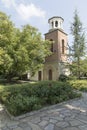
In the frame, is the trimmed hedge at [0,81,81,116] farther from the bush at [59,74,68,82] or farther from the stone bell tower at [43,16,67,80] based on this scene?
the stone bell tower at [43,16,67,80]

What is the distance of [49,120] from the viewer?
5426mm

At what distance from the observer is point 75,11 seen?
60.9ft

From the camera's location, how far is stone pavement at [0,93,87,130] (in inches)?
193

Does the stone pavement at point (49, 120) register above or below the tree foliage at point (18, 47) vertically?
below

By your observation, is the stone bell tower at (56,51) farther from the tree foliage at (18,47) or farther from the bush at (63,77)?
the tree foliage at (18,47)

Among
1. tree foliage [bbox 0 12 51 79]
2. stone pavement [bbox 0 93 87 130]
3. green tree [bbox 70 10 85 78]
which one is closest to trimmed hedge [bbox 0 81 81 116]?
stone pavement [bbox 0 93 87 130]

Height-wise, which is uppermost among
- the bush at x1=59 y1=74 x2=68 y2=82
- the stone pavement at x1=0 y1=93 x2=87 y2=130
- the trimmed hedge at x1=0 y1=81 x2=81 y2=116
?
the bush at x1=59 y1=74 x2=68 y2=82

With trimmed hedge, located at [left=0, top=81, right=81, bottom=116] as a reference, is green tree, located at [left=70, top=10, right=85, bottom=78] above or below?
above

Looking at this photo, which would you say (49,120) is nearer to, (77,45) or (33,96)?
(33,96)

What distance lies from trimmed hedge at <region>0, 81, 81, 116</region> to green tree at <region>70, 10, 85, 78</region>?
885cm

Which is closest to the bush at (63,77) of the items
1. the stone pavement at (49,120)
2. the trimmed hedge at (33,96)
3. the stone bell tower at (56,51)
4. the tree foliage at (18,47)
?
the stone bell tower at (56,51)

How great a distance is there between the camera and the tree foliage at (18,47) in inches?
604

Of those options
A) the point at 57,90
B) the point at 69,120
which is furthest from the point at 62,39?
the point at 69,120

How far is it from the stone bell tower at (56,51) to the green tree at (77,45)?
188cm
